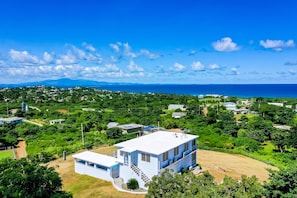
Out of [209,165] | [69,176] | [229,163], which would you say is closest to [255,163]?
[229,163]

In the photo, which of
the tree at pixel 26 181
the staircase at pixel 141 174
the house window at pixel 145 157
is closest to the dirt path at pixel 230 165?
the staircase at pixel 141 174

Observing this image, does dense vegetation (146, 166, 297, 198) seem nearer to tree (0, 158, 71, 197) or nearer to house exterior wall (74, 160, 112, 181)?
tree (0, 158, 71, 197)

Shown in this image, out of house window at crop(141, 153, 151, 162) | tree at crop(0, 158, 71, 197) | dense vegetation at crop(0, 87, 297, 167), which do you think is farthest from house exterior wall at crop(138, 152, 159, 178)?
dense vegetation at crop(0, 87, 297, 167)

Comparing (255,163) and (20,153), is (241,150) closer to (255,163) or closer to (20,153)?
(255,163)

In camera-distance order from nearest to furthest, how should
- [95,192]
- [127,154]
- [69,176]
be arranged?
[95,192] < [127,154] < [69,176]

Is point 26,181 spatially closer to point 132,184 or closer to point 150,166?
point 132,184

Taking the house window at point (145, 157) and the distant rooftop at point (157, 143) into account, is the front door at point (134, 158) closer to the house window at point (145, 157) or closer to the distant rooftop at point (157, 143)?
the distant rooftop at point (157, 143)
